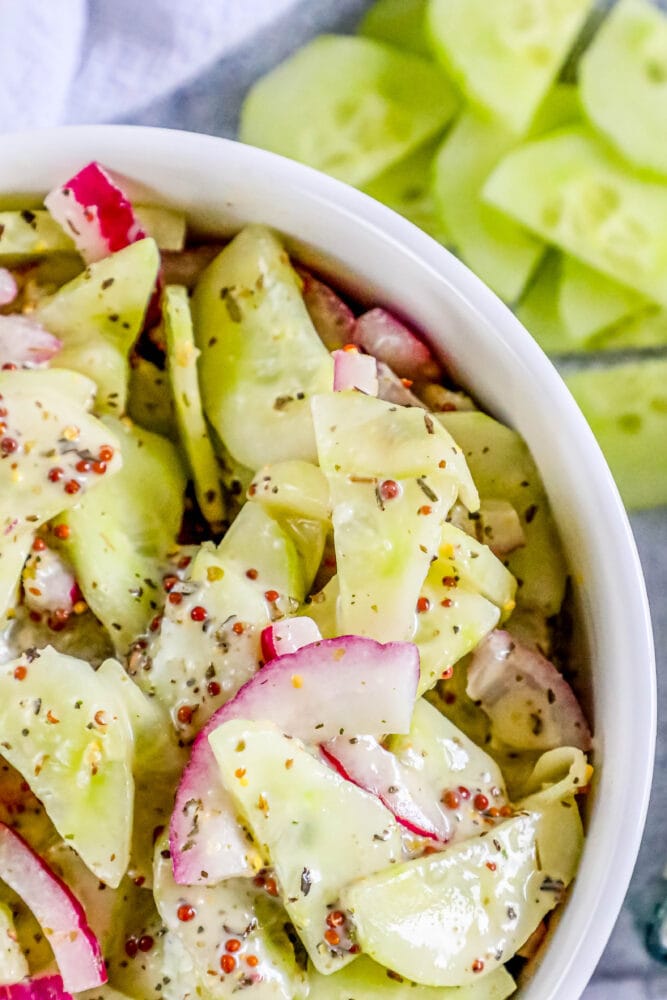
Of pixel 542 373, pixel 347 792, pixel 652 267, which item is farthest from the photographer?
pixel 652 267

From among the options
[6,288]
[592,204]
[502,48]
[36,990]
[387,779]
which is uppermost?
[502,48]

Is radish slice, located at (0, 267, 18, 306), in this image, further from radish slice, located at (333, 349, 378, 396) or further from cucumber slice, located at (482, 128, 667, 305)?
cucumber slice, located at (482, 128, 667, 305)

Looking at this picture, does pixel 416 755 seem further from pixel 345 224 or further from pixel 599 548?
pixel 345 224

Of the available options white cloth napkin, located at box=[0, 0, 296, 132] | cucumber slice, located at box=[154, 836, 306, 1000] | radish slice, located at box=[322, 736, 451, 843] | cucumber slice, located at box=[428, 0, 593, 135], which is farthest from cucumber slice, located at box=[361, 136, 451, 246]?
cucumber slice, located at box=[154, 836, 306, 1000]

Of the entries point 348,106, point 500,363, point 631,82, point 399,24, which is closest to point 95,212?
point 500,363

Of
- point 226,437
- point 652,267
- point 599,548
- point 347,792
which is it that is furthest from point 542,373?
point 652,267

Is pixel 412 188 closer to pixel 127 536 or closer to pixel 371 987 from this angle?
pixel 127 536
